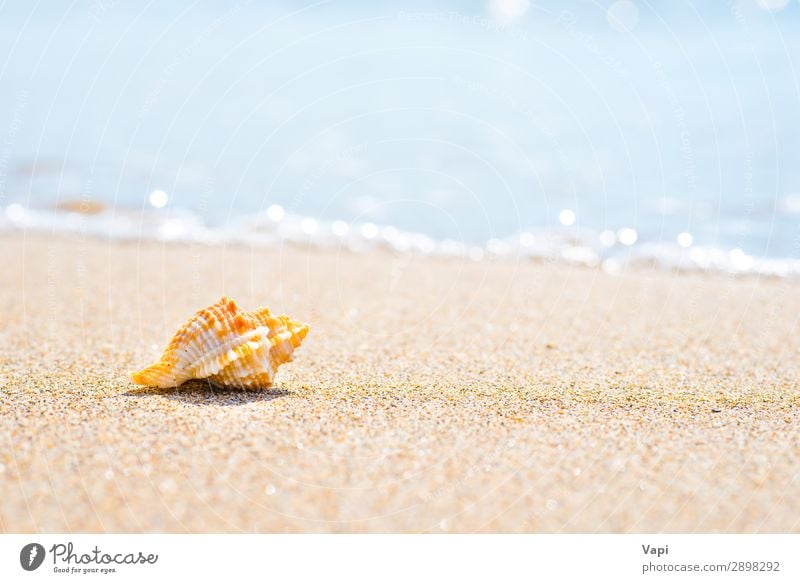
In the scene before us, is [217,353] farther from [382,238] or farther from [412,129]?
[412,129]

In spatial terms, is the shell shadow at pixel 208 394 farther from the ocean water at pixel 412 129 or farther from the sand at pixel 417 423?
the ocean water at pixel 412 129

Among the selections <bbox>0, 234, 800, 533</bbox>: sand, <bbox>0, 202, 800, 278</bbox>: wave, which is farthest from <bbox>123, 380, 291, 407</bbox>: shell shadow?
<bbox>0, 202, 800, 278</bbox>: wave

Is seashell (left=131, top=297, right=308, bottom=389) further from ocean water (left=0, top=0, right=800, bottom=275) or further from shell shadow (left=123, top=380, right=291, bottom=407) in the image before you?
ocean water (left=0, top=0, right=800, bottom=275)

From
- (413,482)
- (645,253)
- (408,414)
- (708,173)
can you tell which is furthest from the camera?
(708,173)

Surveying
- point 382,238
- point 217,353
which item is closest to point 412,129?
point 382,238
